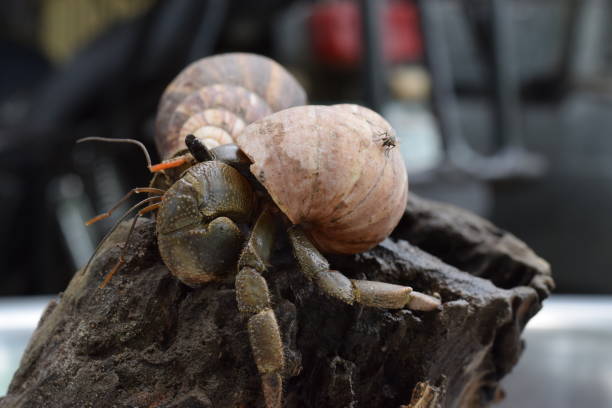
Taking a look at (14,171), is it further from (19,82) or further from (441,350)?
(441,350)

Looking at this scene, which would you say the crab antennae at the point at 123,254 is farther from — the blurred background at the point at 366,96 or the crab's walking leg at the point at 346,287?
the blurred background at the point at 366,96

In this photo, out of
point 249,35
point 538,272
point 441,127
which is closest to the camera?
point 538,272

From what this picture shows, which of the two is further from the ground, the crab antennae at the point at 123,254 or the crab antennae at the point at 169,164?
the crab antennae at the point at 169,164

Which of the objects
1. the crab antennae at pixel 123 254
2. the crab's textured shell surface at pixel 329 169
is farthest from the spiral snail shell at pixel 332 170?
the crab antennae at pixel 123 254

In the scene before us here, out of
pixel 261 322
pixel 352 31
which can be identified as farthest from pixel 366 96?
pixel 261 322

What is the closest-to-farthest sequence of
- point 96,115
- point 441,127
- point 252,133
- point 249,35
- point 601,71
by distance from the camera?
point 252,133, point 441,127, point 96,115, point 249,35, point 601,71

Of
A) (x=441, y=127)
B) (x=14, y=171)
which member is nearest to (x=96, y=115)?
(x=14, y=171)

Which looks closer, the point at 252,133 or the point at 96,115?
the point at 252,133
